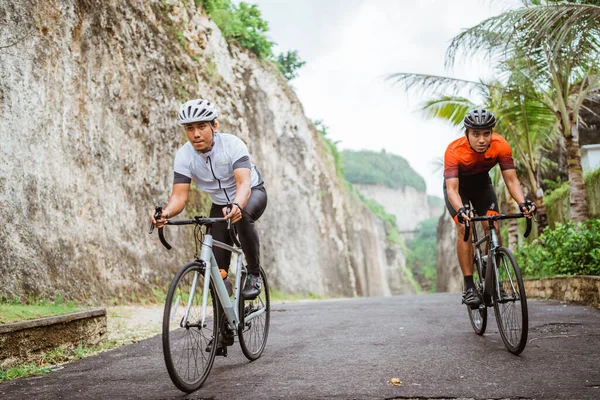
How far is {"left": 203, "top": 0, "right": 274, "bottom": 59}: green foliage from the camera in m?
23.6

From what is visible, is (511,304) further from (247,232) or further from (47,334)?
(47,334)

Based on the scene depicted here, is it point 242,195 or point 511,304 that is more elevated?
point 242,195

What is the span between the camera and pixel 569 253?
10.4 meters

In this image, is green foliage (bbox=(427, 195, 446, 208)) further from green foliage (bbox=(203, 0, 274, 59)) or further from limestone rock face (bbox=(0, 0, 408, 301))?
limestone rock face (bbox=(0, 0, 408, 301))

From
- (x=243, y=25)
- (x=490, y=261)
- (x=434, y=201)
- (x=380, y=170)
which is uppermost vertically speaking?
(x=380, y=170)

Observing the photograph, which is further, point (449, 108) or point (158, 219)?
point (449, 108)

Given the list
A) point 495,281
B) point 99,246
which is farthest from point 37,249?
point 495,281

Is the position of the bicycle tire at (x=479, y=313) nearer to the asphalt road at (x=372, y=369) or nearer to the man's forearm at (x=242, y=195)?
the asphalt road at (x=372, y=369)

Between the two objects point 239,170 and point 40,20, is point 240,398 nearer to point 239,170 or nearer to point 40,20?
point 239,170

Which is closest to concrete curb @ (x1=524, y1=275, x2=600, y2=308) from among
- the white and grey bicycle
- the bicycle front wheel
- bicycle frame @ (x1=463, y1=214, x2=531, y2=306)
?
bicycle frame @ (x1=463, y1=214, x2=531, y2=306)

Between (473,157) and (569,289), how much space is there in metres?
5.25

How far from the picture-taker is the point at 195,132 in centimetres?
470

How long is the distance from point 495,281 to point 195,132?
2.97 metres

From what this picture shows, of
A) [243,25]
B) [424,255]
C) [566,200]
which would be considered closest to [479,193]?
[566,200]
